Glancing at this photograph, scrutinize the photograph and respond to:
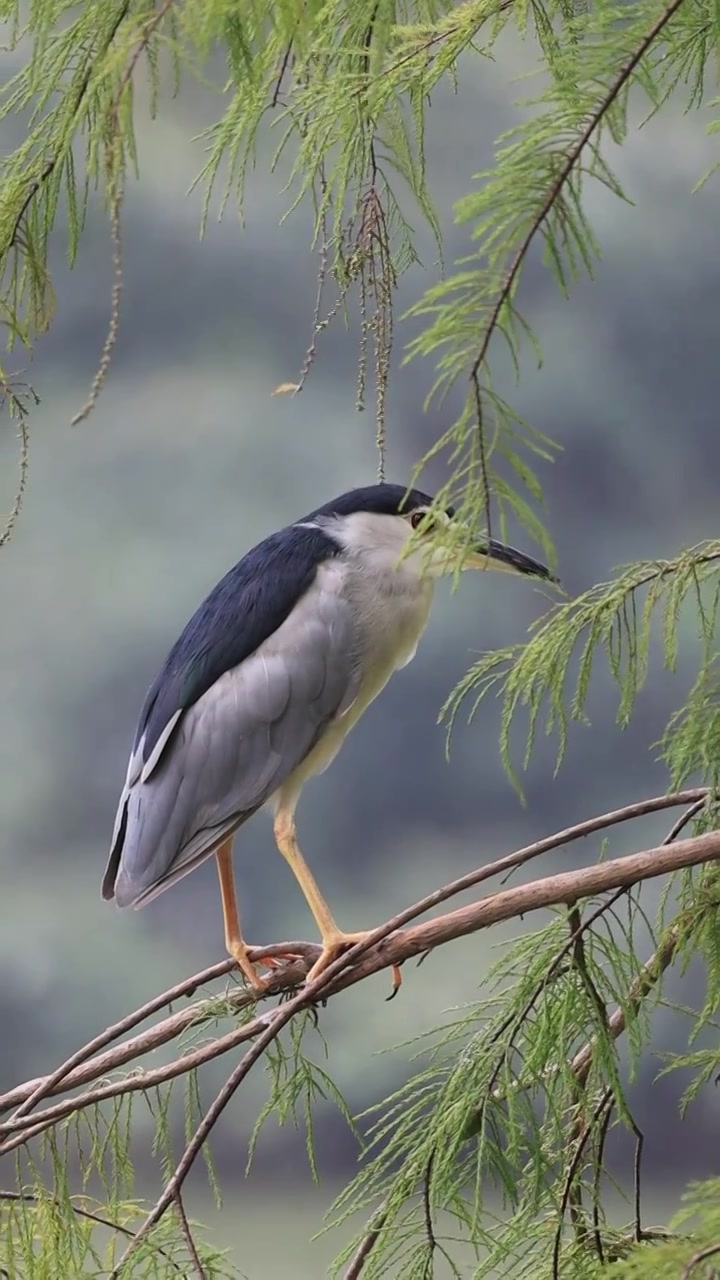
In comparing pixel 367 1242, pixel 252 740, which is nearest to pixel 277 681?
pixel 252 740

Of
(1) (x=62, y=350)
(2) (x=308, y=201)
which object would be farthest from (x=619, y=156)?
(1) (x=62, y=350)

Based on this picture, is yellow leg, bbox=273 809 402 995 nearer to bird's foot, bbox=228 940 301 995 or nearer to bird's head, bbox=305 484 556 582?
bird's foot, bbox=228 940 301 995

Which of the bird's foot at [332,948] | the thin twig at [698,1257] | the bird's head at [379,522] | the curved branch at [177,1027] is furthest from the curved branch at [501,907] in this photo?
the bird's head at [379,522]

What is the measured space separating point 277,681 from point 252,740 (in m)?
0.05

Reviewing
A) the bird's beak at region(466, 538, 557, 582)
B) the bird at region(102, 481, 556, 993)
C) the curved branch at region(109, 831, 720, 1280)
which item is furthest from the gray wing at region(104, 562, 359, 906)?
the curved branch at region(109, 831, 720, 1280)

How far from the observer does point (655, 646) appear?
2.41m

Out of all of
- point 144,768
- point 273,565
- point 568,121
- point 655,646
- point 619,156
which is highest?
point 619,156

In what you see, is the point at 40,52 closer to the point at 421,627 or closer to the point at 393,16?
the point at 393,16

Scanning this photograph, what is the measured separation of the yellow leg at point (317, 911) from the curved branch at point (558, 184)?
0.55 metres

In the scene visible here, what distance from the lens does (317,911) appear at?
124 cm

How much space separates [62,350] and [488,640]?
77cm

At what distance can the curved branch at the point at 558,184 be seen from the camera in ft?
2.15

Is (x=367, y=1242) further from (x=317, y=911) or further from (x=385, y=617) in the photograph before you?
(x=385, y=617)

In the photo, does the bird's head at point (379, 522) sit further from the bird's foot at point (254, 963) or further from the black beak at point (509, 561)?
the bird's foot at point (254, 963)
